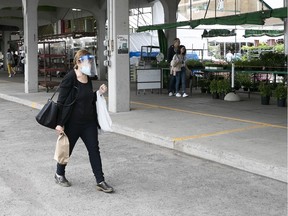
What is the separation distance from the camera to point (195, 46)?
1378 inches

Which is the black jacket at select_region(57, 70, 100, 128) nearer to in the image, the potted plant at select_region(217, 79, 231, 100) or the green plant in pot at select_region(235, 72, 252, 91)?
the potted plant at select_region(217, 79, 231, 100)

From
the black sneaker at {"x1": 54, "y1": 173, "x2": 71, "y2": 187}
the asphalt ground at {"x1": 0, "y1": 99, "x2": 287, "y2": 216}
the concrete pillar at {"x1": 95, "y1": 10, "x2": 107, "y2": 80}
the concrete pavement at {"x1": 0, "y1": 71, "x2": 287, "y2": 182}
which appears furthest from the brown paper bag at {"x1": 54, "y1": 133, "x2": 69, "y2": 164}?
the concrete pillar at {"x1": 95, "y1": 10, "x2": 107, "y2": 80}

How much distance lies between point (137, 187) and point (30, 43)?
45.0 ft

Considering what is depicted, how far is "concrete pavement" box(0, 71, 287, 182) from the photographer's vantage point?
6.68m

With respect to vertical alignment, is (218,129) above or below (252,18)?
below

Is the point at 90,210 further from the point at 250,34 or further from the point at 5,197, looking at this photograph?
the point at 250,34

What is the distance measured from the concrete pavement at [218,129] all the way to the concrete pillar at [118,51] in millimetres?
524

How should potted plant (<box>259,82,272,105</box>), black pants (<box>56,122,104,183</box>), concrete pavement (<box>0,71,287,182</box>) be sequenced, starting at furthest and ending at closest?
1. potted plant (<box>259,82,272,105</box>)
2. concrete pavement (<box>0,71,287,182</box>)
3. black pants (<box>56,122,104,183</box>)

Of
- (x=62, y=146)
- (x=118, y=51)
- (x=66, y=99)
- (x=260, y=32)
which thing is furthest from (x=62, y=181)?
(x=260, y=32)

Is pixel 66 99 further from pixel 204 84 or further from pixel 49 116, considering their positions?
pixel 204 84

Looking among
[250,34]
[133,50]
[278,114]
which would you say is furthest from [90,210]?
[133,50]

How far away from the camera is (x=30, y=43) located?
1811 centimetres

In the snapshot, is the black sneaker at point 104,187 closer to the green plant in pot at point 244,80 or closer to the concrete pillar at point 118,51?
the concrete pillar at point 118,51

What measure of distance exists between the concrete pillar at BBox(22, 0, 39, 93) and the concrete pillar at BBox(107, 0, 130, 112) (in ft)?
24.6
